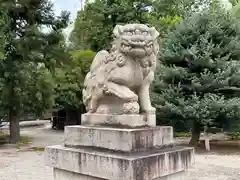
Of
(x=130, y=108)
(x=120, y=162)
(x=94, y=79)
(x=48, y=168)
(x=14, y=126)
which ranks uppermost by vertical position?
(x=94, y=79)

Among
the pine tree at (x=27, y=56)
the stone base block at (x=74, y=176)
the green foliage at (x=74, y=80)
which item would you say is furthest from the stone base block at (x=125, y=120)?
the green foliage at (x=74, y=80)

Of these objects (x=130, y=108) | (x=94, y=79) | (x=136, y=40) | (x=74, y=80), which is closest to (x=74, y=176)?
(x=130, y=108)

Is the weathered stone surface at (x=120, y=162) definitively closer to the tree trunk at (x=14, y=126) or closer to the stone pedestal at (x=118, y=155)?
the stone pedestal at (x=118, y=155)

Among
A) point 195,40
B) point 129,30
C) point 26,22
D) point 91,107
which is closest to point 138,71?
point 129,30

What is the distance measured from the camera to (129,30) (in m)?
4.11

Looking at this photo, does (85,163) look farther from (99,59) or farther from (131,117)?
(99,59)

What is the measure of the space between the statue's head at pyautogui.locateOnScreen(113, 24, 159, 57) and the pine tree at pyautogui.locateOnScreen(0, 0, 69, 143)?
10250mm

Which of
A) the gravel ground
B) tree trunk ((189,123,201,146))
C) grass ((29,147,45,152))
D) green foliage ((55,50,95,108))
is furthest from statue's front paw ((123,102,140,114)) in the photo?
green foliage ((55,50,95,108))

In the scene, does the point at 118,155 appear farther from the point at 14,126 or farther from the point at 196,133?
the point at 14,126

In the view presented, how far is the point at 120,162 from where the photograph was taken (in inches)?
148

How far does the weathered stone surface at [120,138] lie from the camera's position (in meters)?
3.90

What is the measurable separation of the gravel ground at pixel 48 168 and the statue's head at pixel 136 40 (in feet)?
16.6

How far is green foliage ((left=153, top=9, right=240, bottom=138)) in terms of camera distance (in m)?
11.9

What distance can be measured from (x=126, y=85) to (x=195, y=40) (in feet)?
29.5
